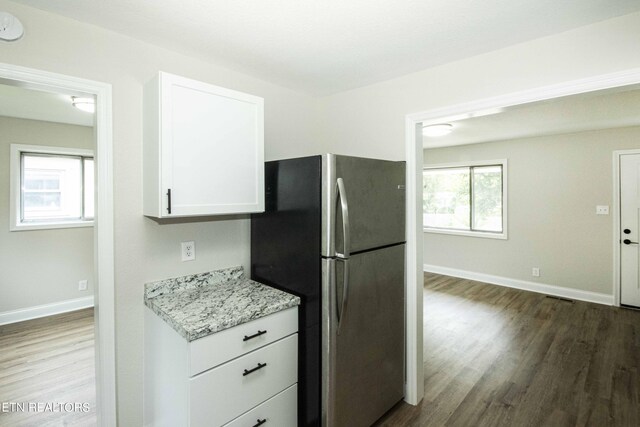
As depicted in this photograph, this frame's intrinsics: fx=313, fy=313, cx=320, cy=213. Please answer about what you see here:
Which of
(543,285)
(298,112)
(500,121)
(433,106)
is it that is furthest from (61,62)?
(543,285)

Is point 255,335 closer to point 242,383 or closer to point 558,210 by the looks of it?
point 242,383

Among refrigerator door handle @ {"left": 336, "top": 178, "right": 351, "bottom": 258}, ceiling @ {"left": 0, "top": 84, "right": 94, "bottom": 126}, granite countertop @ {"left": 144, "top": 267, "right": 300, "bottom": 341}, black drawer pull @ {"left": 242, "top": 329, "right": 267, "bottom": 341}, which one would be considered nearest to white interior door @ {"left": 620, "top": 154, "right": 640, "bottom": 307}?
refrigerator door handle @ {"left": 336, "top": 178, "right": 351, "bottom": 258}

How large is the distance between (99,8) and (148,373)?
1911 millimetres

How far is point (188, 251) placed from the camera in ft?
6.58

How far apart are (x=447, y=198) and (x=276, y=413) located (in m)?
5.16

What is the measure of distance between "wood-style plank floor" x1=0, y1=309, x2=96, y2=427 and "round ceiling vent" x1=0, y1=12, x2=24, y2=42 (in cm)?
226

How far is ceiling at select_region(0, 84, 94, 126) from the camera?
2783mm

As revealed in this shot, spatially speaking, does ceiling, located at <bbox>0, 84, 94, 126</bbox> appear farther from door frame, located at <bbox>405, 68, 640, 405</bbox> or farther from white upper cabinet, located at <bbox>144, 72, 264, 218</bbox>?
door frame, located at <bbox>405, 68, 640, 405</bbox>

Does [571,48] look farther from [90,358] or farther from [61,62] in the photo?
[90,358]

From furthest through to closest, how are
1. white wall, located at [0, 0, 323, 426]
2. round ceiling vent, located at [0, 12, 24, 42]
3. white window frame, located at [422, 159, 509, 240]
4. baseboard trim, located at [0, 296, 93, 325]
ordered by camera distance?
white window frame, located at [422, 159, 509, 240] < baseboard trim, located at [0, 296, 93, 325] < white wall, located at [0, 0, 323, 426] < round ceiling vent, located at [0, 12, 24, 42]

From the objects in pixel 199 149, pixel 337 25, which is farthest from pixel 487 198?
pixel 199 149

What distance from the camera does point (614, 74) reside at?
1.51 m

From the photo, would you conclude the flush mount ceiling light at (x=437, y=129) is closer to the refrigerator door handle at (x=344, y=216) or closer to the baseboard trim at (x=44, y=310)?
the refrigerator door handle at (x=344, y=216)
